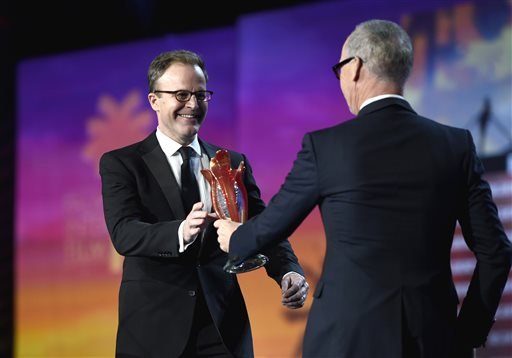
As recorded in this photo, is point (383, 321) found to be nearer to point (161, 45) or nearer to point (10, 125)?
point (161, 45)

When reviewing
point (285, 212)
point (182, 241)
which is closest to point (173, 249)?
point (182, 241)

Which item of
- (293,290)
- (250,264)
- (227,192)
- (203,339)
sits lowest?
(203,339)

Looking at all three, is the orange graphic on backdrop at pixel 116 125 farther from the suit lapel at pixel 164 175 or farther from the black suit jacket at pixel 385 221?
the black suit jacket at pixel 385 221

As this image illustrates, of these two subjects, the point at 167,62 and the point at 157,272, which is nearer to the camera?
the point at 157,272

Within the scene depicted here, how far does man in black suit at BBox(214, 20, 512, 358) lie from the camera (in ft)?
6.10

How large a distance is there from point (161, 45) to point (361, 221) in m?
4.56

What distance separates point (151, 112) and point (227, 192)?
159 inches

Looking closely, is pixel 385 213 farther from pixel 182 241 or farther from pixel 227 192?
pixel 182 241

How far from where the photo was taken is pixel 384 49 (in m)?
1.94

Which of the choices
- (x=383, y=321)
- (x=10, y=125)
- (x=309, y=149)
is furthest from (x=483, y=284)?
(x=10, y=125)

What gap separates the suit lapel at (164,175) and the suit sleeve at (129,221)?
7cm

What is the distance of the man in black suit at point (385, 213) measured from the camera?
1860 mm

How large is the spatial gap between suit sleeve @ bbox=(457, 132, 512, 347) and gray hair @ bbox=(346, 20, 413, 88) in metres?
A: 0.28

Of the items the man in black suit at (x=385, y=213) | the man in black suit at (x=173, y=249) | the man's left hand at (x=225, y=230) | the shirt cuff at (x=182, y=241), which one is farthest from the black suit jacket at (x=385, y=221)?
the man in black suit at (x=173, y=249)
